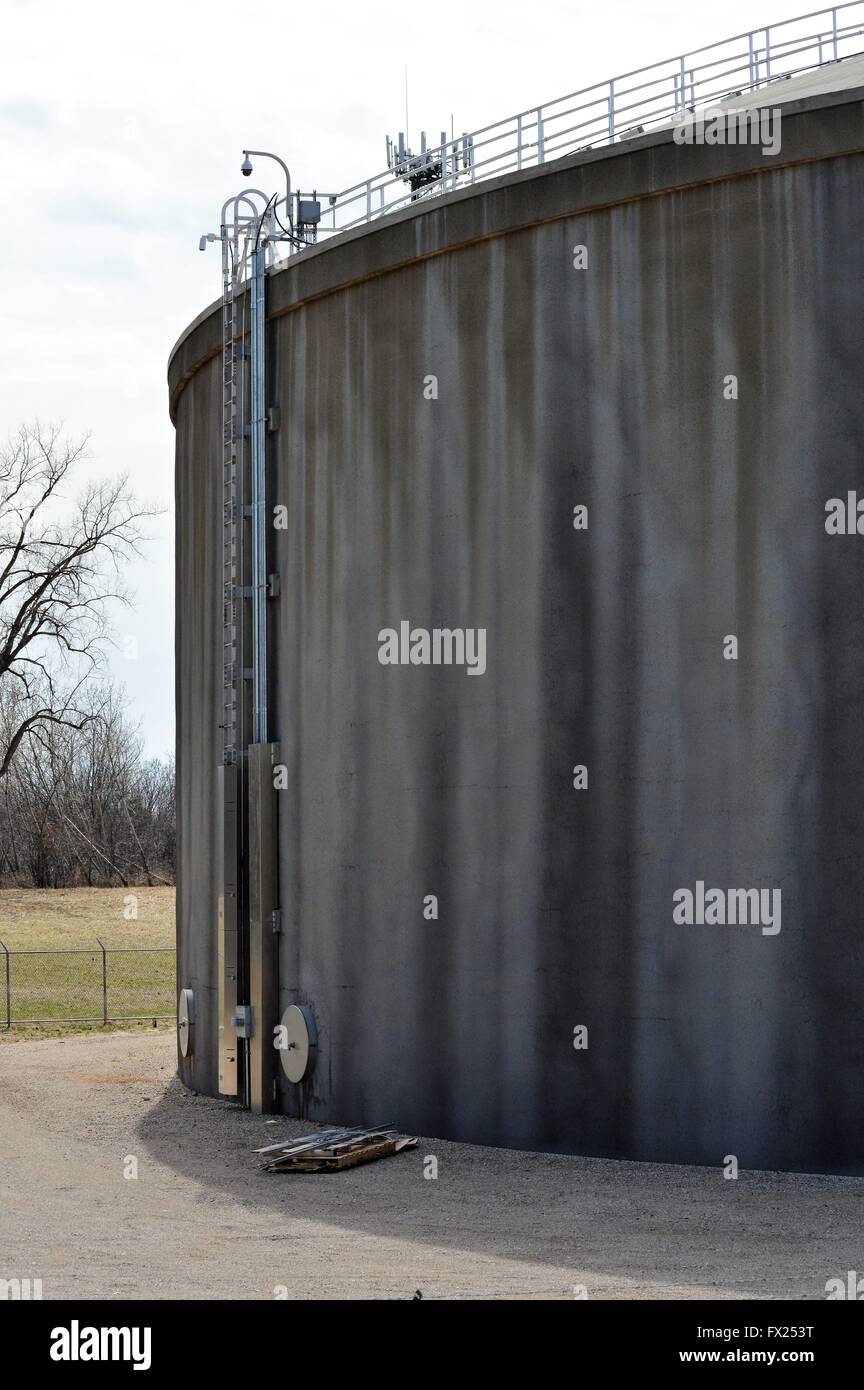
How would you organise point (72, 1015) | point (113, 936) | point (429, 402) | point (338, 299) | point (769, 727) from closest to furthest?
point (769, 727) < point (429, 402) < point (338, 299) < point (72, 1015) < point (113, 936)

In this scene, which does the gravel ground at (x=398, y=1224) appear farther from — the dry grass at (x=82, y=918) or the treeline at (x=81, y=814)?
the treeline at (x=81, y=814)

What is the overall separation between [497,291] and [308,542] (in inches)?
143

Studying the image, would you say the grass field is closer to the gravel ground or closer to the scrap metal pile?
the scrap metal pile

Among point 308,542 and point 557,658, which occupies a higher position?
point 308,542

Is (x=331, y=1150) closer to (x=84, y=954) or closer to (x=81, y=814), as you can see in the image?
(x=84, y=954)

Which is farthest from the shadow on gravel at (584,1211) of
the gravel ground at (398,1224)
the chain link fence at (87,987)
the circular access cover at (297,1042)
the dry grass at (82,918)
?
the dry grass at (82,918)

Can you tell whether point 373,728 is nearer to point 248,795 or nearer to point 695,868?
point 248,795

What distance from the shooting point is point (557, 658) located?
15312 millimetres

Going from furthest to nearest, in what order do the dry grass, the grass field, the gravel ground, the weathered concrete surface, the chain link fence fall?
the dry grass
the grass field
the chain link fence
the weathered concrete surface
the gravel ground

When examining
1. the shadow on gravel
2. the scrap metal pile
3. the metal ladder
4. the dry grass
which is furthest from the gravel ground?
the dry grass

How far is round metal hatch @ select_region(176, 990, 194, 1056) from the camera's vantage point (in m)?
20.2

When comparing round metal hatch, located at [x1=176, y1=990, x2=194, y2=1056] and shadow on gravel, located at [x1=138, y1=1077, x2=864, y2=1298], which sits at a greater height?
round metal hatch, located at [x1=176, y1=990, x2=194, y2=1056]

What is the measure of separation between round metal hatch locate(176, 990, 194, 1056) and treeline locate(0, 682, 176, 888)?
48.6 meters

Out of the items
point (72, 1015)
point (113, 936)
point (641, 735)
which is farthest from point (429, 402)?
point (113, 936)
